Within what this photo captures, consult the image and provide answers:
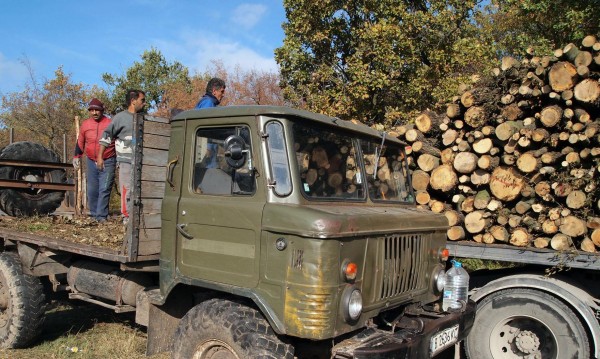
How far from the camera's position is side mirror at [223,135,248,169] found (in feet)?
11.0

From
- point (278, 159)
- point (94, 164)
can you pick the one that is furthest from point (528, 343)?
point (94, 164)

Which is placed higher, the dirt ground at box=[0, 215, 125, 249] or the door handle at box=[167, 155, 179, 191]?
the door handle at box=[167, 155, 179, 191]

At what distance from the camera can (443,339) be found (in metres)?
3.63

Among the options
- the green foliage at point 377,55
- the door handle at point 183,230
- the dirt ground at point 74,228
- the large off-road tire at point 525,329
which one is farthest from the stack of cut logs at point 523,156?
the green foliage at point 377,55

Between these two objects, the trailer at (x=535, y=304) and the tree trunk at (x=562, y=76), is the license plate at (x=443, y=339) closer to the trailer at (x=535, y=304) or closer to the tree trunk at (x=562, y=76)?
the trailer at (x=535, y=304)

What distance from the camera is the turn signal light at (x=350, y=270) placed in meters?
3.06

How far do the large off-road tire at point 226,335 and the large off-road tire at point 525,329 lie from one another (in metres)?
2.36

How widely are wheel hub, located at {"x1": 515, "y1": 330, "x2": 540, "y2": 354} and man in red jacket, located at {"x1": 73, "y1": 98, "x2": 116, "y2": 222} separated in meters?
4.84

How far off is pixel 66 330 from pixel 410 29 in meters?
9.15

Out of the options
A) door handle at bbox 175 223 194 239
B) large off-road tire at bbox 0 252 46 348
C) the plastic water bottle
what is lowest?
large off-road tire at bbox 0 252 46 348

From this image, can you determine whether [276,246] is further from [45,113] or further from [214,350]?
[45,113]

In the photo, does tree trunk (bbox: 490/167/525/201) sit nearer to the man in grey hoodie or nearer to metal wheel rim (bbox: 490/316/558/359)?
metal wheel rim (bbox: 490/316/558/359)

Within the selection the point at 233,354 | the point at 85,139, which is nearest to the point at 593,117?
the point at 233,354

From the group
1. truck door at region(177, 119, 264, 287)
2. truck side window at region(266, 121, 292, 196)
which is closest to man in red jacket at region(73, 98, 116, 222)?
truck door at region(177, 119, 264, 287)
